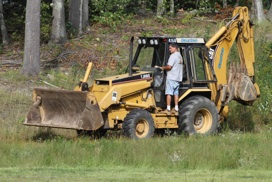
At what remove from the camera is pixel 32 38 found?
2708 cm

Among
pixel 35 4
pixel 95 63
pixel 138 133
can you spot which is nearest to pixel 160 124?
pixel 138 133

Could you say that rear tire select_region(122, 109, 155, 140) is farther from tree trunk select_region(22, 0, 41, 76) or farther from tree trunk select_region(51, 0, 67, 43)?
tree trunk select_region(51, 0, 67, 43)

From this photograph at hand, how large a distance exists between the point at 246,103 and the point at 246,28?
2.19 metres

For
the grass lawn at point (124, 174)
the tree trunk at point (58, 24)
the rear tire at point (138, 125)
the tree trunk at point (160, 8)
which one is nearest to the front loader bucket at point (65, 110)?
the rear tire at point (138, 125)

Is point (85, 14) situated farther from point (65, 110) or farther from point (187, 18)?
point (65, 110)

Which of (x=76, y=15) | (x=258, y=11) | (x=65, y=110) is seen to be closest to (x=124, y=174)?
(x=65, y=110)

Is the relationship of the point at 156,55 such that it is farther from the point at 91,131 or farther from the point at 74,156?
the point at 74,156

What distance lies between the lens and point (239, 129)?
2350cm

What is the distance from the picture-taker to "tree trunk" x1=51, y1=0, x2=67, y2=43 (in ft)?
104

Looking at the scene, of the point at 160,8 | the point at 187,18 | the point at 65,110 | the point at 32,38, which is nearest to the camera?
the point at 65,110

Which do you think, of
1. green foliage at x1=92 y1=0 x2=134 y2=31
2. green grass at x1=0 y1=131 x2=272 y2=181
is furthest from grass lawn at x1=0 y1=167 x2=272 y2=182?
green foliage at x1=92 y1=0 x2=134 y2=31

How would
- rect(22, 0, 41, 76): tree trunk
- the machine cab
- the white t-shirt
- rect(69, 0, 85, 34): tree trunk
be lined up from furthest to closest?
rect(69, 0, 85, 34): tree trunk
rect(22, 0, 41, 76): tree trunk
the machine cab
the white t-shirt

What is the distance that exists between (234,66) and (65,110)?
5356 millimetres

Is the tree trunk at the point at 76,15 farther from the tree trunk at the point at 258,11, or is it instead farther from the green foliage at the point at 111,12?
the tree trunk at the point at 258,11
